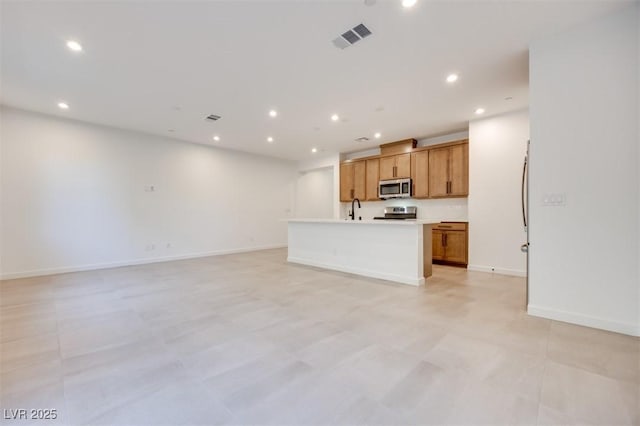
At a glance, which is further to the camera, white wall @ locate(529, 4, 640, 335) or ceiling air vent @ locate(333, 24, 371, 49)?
ceiling air vent @ locate(333, 24, 371, 49)

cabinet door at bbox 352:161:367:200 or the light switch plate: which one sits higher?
cabinet door at bbox 352:161:367:200

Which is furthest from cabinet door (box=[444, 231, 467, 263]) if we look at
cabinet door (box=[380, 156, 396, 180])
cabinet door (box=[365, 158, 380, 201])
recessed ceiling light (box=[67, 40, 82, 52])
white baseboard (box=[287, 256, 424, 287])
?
recessed ceiling light (box=[67, 40, 82, 52])

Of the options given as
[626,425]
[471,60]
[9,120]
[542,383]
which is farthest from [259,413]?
[9,120]

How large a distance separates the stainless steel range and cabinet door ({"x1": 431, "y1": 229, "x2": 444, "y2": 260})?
95cm

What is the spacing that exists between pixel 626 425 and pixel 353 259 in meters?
3.61

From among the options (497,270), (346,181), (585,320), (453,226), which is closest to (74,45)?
(585,320)

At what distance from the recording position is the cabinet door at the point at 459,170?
18.0 ft

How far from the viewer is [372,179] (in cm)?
725

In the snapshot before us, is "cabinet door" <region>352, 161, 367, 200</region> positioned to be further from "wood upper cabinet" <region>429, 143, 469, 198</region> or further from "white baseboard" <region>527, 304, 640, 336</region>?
"white baseboard" <region>527, 304, 640, 336</region>

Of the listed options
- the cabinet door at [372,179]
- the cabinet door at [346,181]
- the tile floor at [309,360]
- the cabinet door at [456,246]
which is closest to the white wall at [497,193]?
the cabinet door at [456,246]

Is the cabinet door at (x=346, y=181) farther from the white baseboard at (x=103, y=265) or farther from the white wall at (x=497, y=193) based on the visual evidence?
the white baseboard at (x=103, y=265)

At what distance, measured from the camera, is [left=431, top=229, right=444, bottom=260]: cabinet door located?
5680 millimetres

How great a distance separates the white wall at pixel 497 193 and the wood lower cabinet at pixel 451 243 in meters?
0.12

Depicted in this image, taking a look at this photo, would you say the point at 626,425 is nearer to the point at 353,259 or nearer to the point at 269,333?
the point at 269,333
